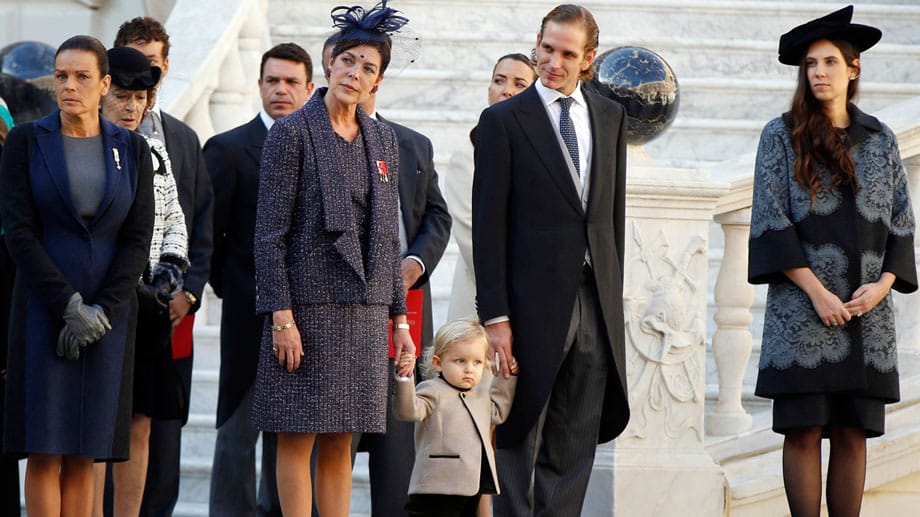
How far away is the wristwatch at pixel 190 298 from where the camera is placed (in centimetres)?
566

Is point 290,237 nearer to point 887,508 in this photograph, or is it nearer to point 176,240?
point 176,240

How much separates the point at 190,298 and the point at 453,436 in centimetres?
106

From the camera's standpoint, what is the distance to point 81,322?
491 centimetres

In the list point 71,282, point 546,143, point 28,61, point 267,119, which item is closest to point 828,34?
point 546,143

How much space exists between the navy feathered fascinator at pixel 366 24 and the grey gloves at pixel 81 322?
1.10m

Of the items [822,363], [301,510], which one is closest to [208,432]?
[301,510]

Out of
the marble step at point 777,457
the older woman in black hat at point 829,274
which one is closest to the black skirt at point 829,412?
the older woman in black hat at point 829,274

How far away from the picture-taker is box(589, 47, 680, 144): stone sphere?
6.25 meters

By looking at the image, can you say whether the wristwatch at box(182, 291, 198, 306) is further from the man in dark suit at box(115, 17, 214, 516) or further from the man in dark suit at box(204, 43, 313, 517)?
the man in dark suit at box(204, 43, 313, 517)

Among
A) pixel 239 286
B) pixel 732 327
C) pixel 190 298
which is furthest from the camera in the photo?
pixel 732 327

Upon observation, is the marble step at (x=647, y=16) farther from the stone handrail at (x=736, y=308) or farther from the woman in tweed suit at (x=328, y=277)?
the woman in tweed suit at (x=328, y=277)

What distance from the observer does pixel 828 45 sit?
18.8 ft

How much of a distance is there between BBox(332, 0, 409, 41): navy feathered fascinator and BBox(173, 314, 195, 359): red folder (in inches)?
50.4

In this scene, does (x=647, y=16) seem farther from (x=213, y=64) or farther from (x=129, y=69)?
(x=129, y=69)
